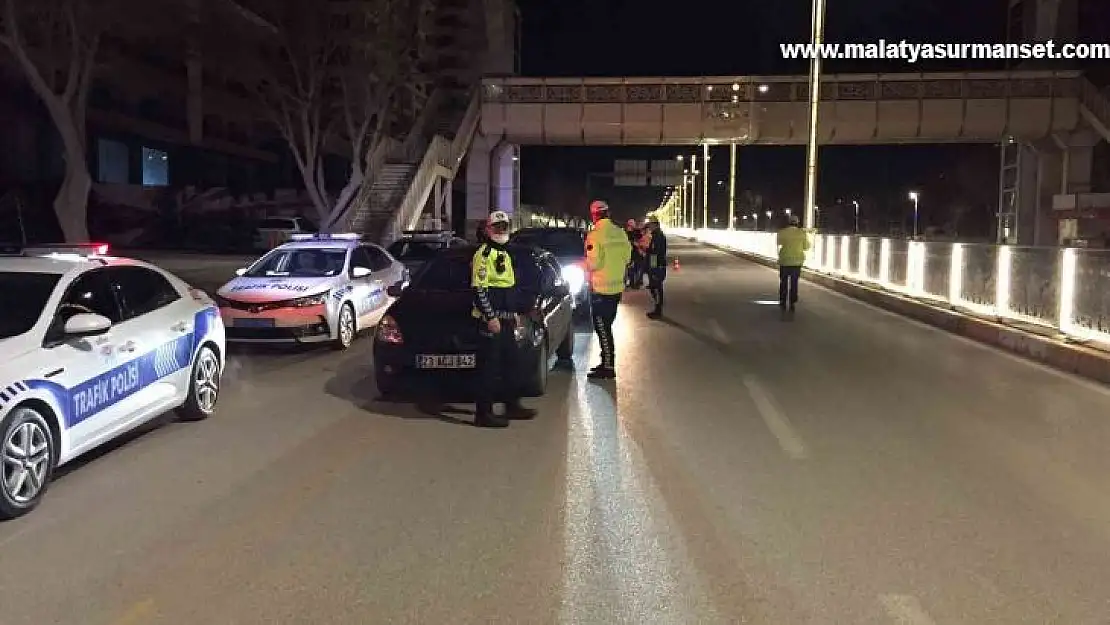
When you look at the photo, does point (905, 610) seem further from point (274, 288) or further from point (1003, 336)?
point (1003, 336)

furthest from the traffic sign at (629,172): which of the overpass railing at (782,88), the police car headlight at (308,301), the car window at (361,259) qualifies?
the police car headlight at (308,301)

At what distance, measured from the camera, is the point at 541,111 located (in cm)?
4156

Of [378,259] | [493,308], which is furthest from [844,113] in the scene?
[493,308]

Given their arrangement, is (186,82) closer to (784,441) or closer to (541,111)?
(541,111)

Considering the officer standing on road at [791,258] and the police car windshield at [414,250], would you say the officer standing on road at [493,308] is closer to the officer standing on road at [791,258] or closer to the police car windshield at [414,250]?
the officer standing on road at [791,258]

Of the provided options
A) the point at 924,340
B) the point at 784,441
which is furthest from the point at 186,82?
the point at 784,441

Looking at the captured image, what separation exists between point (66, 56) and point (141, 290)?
2005 cm

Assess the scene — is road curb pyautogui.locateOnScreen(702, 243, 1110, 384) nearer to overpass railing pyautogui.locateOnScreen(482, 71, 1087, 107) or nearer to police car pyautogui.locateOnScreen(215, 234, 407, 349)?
police car pyautogui.locateOnScreen(215, 234, 407, 349)

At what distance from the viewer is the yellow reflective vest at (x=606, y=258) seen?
1063 centimetres

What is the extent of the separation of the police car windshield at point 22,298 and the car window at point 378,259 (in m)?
8.27

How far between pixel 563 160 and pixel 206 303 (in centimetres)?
10018

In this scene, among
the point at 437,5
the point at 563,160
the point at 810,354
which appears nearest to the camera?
the point at 810,354

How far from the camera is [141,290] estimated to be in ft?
26.0

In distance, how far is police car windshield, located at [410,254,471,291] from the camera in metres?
10.1
